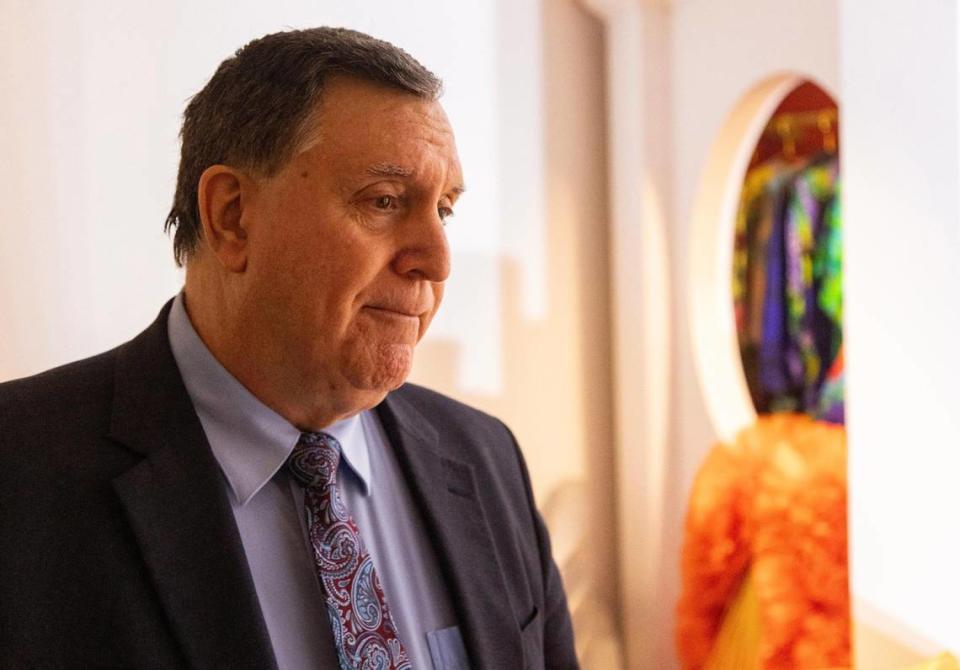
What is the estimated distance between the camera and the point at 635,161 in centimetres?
229

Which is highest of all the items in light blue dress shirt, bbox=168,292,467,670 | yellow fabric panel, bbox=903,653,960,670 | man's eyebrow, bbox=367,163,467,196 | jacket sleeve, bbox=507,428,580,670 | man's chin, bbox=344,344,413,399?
man's eyebrow, bbox=367,163,467,196

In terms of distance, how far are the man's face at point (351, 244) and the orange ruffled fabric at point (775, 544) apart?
1.06 m

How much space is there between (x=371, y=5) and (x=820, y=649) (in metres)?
1.36

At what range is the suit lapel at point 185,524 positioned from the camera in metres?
1.06

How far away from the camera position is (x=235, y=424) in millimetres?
1180

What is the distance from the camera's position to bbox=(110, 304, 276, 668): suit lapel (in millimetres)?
1056

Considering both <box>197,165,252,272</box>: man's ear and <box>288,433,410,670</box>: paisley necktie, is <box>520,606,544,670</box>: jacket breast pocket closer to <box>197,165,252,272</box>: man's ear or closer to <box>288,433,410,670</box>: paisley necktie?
<box>288,433,410,670</box>: paisley necktie

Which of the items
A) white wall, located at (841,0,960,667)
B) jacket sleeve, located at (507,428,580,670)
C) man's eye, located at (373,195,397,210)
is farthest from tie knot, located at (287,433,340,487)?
white wall, located at (841,0,960,667)

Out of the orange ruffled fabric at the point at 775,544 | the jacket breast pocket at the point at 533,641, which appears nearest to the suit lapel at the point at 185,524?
the jacket breast pocket at the point at 533,641

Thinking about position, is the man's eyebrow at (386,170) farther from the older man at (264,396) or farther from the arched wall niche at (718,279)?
the arched wall niche at (718,279)

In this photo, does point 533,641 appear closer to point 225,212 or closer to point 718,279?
point 225,212

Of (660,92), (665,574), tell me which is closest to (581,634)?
(665,574)

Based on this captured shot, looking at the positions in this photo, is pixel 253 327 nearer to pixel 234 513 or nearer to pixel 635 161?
pixel 234 513

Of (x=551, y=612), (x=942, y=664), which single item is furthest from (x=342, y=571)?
(x=942, y=664)
